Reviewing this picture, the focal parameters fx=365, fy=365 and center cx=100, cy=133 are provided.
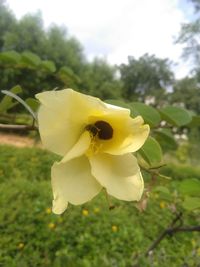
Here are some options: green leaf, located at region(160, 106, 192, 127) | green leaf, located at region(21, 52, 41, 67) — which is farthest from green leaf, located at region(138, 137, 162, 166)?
green leaf, located at region(21, 52, 41, 67)

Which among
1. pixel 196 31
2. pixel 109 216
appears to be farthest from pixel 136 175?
pixel 196 31

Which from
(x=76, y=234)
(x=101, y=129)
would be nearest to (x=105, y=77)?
(x=76, y=234)

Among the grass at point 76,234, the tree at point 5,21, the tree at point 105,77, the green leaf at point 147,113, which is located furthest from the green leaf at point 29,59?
the tree at point 105,77

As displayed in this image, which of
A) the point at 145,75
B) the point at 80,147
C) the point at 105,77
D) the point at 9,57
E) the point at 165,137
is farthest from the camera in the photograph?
the point at 145,75

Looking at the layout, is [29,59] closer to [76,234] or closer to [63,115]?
[63,115]

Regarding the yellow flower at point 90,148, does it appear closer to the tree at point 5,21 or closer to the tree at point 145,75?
the tree at point 5,21

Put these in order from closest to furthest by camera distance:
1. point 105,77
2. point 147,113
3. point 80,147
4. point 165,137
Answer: point 80,147 → point 147,113 → point 165,137 → point 105,77
